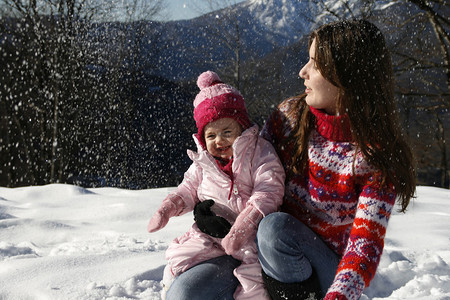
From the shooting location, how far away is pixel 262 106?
15430 millimetres

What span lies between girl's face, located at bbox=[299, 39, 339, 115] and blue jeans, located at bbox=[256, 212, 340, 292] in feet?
1.66

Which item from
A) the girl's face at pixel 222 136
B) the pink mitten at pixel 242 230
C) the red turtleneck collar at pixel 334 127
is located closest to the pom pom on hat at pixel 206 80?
the girl's face at pixel 222 136

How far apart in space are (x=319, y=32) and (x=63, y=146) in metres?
15.2

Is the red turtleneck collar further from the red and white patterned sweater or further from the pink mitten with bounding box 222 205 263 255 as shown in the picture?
the pink mitten with bounding box 222 205 263 255

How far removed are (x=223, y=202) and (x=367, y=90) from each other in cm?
78

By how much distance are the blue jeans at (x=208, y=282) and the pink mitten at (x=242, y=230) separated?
186mm

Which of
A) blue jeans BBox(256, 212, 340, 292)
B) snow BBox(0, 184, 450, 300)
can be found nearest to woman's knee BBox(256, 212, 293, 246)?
blue jeans BBox(256, 212, 340, 292)

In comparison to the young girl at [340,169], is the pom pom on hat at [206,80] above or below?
above

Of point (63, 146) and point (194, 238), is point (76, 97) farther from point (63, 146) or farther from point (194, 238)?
point (194, 238)

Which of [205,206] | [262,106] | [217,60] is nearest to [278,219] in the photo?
[205,206]

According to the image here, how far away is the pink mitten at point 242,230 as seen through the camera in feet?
5.24

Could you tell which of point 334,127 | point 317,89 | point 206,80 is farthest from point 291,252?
point 206,80

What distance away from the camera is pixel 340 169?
166 centimetres

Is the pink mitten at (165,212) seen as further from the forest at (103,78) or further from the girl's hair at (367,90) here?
the forest at (103,78)
